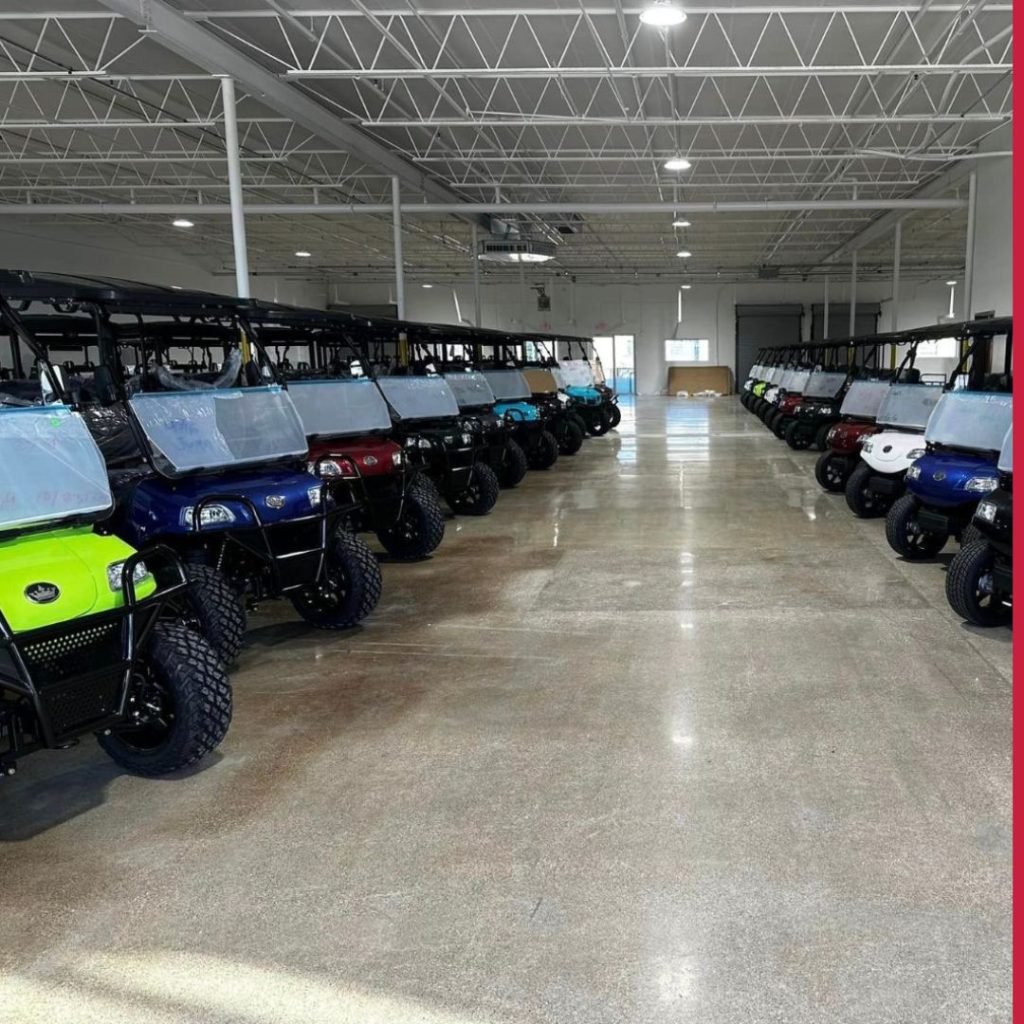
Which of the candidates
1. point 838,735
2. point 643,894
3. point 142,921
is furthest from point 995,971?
point 142,921

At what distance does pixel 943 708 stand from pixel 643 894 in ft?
6.70

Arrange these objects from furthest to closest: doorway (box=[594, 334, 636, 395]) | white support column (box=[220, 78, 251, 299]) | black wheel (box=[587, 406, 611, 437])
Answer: doorway (box=[594, 334, 636, 395]), black wheel (box=[587, 406, 611, 437]), white support column (box=[220, 78, 251, 299])

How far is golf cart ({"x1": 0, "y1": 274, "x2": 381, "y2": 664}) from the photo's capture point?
434cm

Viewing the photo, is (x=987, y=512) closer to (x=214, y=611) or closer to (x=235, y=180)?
(x=214, y=611)

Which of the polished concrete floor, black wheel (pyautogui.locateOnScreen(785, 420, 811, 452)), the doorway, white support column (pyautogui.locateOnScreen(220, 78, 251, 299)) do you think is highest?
white support column (pyautogui.locateOnScreen(220, 78, 251, 299))

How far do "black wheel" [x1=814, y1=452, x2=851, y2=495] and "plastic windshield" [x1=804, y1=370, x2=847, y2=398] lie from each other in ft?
14.7

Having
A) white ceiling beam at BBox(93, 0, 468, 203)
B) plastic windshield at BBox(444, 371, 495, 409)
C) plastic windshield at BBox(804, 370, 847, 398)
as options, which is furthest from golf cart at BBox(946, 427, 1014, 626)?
plastic windshield at BBox(804, 370, 847, 398)

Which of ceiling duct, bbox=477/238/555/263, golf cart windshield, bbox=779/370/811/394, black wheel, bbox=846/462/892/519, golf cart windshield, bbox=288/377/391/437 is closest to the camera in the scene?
golf cart windshield, bbox=288/377/391/437

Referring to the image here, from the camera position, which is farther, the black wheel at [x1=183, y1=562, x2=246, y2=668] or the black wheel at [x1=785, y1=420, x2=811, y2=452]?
the black wheel at [x1=785, y1=420, x2=811, y2=452]

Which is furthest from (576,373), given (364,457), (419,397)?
(364,457)

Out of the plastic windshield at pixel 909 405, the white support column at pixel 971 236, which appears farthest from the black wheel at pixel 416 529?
the white support column at pixel 971 236

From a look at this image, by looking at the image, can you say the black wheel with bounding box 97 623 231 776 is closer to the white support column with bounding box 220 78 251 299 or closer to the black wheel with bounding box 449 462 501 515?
the black wheel with bounding box 449 462 501 515

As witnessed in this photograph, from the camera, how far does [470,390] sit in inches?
402

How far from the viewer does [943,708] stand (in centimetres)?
401
